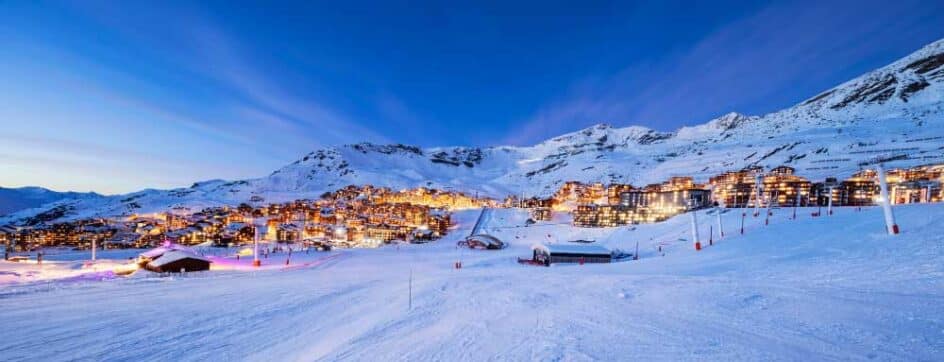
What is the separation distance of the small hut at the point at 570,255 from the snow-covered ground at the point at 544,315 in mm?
12763

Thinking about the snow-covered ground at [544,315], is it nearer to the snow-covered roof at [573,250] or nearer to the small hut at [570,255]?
the small hut at [570,255]

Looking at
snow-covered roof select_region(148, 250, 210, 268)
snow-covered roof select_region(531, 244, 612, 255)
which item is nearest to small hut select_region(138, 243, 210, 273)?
snow-covered roof select_region(148, 250, 210, 268)

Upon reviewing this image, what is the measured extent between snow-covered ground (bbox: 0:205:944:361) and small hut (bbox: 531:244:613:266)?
1276cm

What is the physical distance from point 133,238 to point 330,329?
98.1 metres

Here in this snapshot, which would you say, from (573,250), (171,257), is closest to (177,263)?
(171,257)

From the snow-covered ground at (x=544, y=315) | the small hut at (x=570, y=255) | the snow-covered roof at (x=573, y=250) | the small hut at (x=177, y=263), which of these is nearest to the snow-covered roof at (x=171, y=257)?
the small hut at (x=177, y=263)

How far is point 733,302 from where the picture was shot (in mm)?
7906

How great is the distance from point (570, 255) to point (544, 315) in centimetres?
2102

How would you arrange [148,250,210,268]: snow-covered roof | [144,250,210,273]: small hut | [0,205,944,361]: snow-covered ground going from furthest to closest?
[148,250,210,268]: snow-covered roof, [144,250,210,273]: small hut, [0,205,944,361]: snow-covered ground

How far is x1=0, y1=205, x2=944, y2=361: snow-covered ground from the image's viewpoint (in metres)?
5.52

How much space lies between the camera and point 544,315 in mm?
7508

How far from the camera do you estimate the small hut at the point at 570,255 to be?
2731cm

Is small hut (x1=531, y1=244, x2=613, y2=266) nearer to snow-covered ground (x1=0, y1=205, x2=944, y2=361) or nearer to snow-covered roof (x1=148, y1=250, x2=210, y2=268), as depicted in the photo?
snow-covered ground (x1=0, y1=205, x2=944, y2=361)

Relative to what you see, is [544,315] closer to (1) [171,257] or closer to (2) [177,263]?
(2) [177,263]
